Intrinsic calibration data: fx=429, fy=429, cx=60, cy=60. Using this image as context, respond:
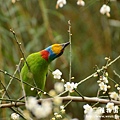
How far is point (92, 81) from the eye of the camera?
3320 mm

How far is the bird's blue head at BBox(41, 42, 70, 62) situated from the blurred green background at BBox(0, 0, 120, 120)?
1.01 feet

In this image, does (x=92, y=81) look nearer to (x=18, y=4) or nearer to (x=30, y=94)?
(x=18, y=4)

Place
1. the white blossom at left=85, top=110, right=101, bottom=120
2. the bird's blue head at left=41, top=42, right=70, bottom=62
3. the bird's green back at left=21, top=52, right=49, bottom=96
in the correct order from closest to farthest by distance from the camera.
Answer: the white blossom at left=85, top=110, right=101, bottom=120, the bird's blue head at left=41, top=42, right=70, bottom=62, the bird's green back at left=21, top=52, right=49, bottom=96

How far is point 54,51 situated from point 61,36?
1.30 m

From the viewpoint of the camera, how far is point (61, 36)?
120 inches

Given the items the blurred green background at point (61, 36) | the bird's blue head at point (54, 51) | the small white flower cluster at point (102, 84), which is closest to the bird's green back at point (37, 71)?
the bird's blue head at point (54, 51)

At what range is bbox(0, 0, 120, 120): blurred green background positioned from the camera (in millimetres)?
2397

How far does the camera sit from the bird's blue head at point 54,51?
1.69 m

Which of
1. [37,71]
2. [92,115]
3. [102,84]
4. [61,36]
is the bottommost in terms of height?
[92,115]

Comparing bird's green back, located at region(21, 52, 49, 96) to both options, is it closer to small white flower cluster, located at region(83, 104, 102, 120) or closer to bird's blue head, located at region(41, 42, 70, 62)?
bird's blue head, located at region(41, 42, 70, 62)

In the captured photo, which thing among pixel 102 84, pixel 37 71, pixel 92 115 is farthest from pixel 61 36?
pixel 92 115

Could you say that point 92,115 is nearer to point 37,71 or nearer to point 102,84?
point 102,84

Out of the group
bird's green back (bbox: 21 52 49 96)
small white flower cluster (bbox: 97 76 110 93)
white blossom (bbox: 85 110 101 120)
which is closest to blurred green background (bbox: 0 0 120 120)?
bird's green back (bbox: 21 52 49 96)

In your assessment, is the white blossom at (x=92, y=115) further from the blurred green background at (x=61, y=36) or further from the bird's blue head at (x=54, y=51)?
the blurred green background at (x=61, y=36)
